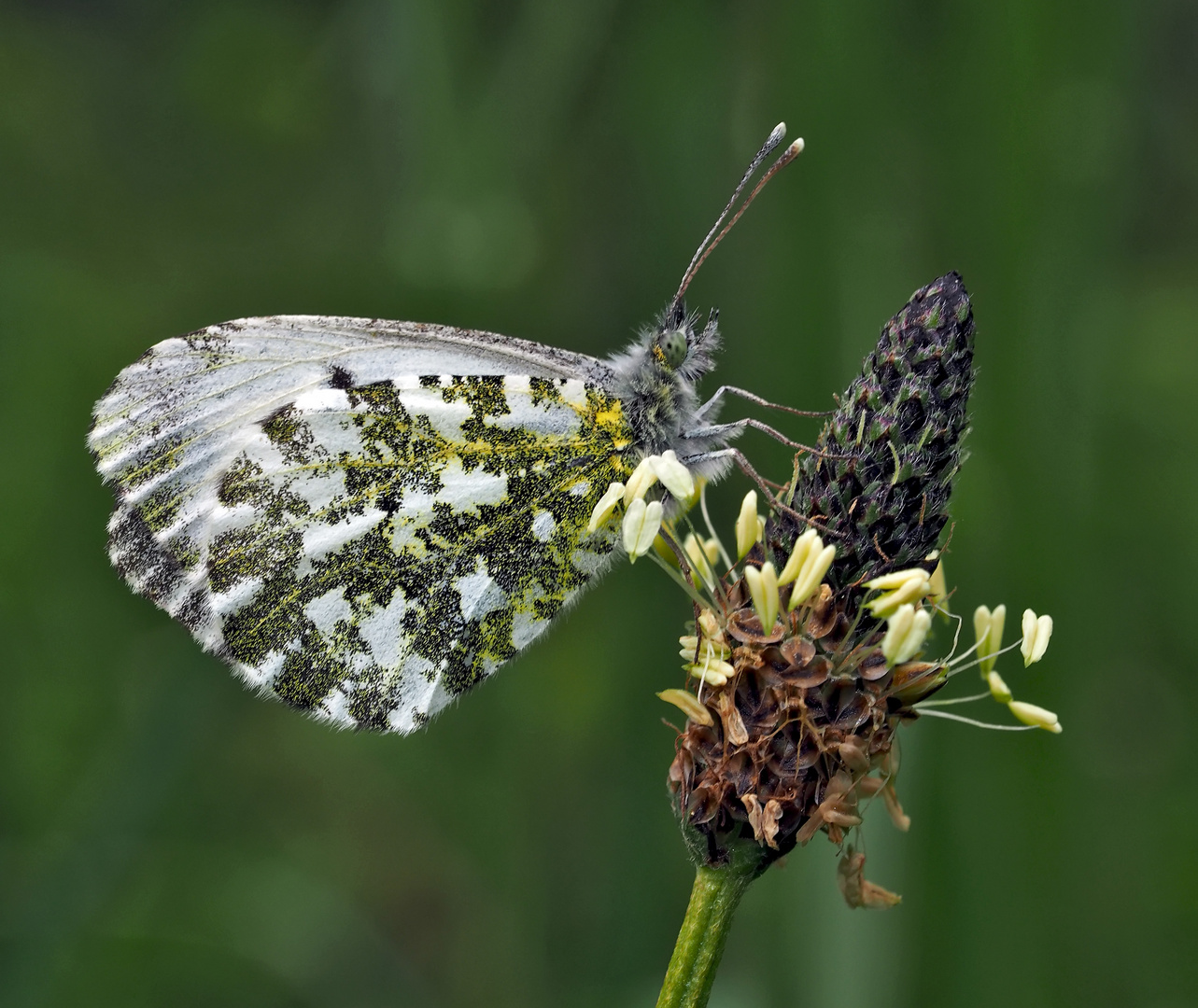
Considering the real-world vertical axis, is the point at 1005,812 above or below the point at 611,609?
below

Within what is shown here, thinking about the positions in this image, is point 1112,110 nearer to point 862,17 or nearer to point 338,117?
point 862,17

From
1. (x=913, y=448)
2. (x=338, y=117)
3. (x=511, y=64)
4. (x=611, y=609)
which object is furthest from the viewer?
(x=338, y=117)

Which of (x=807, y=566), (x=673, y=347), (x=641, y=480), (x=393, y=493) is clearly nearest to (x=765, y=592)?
(x=807, y=566)

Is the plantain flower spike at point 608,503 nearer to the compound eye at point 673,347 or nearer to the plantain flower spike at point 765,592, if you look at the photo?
the plantain flower spike at point 765,592

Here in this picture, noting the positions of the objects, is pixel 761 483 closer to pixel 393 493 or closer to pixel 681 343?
pixel 681 343

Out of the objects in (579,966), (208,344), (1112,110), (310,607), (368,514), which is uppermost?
(1112,110)

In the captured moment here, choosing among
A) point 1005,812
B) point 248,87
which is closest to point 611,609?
point 1005,812
